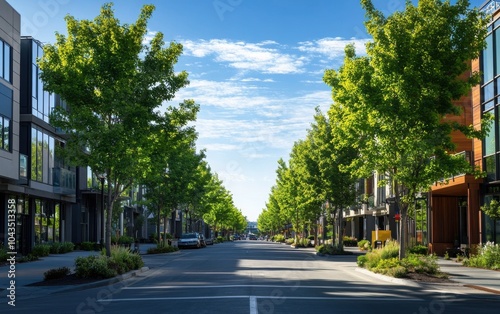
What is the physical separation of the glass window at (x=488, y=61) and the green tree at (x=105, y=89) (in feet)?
54.4

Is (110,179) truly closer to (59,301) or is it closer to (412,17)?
(59,301)

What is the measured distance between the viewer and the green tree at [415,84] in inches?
921

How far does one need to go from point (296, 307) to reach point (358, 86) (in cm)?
1188

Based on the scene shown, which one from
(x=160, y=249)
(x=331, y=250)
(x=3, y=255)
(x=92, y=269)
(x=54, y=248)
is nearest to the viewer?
(x=92, y=269)

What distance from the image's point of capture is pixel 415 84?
23.4 m

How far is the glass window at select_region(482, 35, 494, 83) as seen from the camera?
31.5 meters

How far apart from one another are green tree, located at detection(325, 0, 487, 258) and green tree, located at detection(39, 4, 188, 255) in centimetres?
813

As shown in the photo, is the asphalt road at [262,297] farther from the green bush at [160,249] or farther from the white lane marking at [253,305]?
the green bush at [160,249]

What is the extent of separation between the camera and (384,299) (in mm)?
16281

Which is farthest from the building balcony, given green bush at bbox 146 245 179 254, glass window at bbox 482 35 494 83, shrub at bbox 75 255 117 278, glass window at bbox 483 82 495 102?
glass window at bbox 482 35 494 83

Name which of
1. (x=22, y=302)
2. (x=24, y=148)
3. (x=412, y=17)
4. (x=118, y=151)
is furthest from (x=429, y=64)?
(x=24, y=148)

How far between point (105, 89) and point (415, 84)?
36.8ft

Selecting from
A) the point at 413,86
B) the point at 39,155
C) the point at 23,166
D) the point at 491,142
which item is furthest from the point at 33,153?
the point at 491,142

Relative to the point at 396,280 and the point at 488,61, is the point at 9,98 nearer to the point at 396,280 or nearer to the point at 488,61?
the point at 396,280
